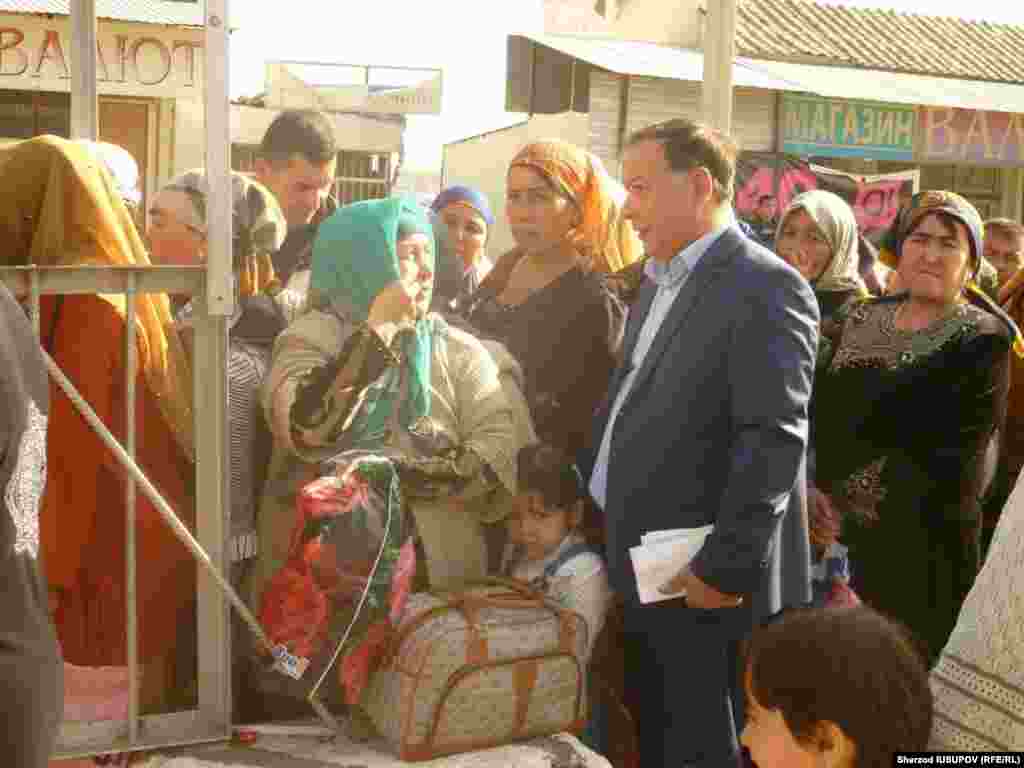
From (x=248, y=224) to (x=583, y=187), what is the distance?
813 millimetres

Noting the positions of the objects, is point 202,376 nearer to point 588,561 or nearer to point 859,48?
point 588,561

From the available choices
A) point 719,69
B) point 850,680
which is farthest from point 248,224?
point 850,680

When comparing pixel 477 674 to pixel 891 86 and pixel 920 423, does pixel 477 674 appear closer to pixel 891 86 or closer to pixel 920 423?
pixel 920 423

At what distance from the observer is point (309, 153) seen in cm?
413

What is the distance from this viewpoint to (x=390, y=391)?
269cm

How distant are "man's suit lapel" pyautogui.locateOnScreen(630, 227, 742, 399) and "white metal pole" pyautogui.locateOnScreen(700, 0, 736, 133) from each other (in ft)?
5.64

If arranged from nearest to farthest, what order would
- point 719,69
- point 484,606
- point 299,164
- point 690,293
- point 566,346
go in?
point 484,606 < point 690,293 < point 566,346 < point 299,164 < point 719,69

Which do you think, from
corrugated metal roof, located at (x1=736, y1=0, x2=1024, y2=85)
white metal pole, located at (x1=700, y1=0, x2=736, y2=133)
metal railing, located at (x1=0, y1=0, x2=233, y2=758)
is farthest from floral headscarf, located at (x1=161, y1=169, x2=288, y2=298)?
corrugated metal roof, located at (x1=736, y1=0, x2=1024, y2=85)

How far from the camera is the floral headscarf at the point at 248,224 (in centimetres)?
330

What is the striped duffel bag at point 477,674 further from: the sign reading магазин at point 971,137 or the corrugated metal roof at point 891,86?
the sign reading магазин at point 971,137

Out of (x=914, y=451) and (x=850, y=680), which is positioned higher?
(x=850, y=680)

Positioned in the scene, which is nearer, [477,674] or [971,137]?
[477,674]

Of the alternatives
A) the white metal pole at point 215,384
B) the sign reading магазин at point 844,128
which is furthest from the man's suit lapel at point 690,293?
the sign reading магазин at point 844,128

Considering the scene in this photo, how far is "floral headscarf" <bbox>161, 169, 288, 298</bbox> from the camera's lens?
3299 millimetres
